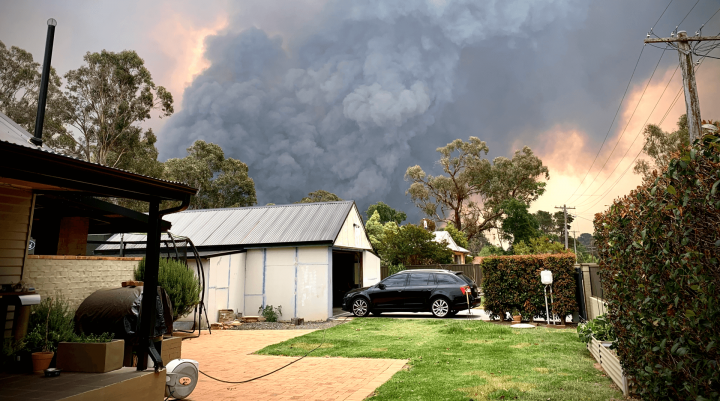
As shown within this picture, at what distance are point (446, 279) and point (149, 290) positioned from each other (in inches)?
416

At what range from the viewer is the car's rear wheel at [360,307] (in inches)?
567

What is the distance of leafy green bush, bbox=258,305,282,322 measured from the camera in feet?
47.4

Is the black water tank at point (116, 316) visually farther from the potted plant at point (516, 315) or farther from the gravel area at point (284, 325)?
the potted plant at point (516, 315)

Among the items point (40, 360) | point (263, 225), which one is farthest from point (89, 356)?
point (263, 225)

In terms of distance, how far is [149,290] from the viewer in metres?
4.47

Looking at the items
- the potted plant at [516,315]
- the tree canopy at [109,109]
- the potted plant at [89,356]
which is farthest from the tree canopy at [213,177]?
the potted plant at [89,356]

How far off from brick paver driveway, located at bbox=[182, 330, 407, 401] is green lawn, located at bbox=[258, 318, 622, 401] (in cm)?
38

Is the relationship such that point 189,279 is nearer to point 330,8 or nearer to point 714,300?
point 714,300

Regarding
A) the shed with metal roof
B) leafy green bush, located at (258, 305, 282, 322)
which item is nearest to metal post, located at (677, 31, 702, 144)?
the shed with metal roof

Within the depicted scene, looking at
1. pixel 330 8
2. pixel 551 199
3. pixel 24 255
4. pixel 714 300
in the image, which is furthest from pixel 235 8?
pixel 714 300

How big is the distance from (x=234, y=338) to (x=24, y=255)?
590 cm

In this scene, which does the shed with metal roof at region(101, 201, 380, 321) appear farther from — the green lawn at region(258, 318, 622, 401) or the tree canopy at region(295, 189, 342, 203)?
the tree canopy at region(295, 189, 342, 203)

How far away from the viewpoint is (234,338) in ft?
35.4

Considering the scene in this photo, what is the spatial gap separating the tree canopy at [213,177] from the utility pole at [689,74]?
38.2 meters
